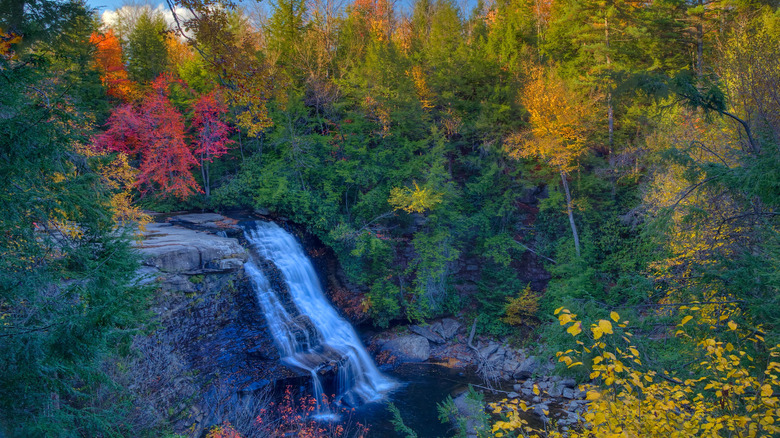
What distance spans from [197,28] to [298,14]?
15747 millimetres

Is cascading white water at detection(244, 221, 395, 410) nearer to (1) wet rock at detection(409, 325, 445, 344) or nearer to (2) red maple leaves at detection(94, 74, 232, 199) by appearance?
(1) wet rock at detection(409, 325, 445, 344)

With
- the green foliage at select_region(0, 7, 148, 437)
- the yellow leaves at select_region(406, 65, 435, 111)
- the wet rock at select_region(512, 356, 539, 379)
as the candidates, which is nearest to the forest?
the yellow leaves at select_region(406, 65, 435, 111)

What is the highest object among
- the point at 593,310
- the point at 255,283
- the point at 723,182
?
the point at 723,182

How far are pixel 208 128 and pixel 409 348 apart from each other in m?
11.8

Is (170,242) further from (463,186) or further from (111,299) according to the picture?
(463,186)

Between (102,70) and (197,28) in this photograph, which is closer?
(197,28)

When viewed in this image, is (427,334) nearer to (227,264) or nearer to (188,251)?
(227,264)

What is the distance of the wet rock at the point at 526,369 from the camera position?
13.1 meters

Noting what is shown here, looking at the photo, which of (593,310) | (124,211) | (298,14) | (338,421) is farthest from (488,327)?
(298,14)

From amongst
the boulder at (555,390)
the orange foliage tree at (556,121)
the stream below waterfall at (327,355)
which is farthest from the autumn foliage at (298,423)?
the orange foliage tree at (556,121)

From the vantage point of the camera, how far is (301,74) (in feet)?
56.4

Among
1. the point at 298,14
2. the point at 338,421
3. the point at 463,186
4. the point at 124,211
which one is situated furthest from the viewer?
the point at 463,186

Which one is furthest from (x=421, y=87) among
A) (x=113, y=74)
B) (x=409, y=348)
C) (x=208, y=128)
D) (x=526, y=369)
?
(x=113, y=74)

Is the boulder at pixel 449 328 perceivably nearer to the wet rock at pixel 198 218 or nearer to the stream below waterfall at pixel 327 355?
the stream below waterfall at pixel 327 355
